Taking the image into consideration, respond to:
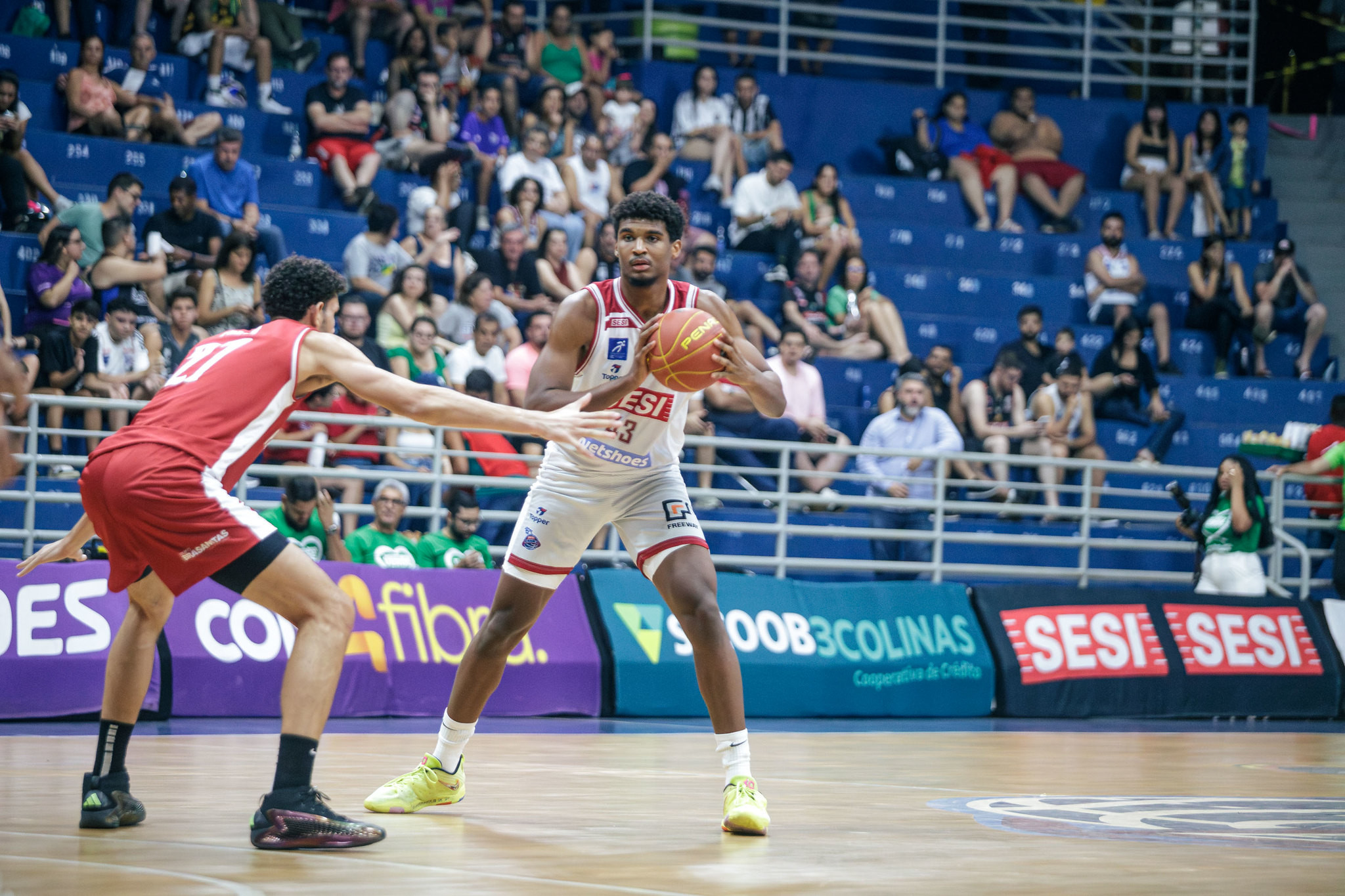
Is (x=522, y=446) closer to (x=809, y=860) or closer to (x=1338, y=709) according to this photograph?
(x=1338, y=709)

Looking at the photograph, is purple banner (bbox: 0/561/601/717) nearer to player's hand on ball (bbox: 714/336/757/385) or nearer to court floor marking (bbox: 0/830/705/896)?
court floor marking (bbox: 0/830/705/896)

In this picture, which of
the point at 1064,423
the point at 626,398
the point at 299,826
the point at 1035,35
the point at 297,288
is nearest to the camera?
the point at 299,826

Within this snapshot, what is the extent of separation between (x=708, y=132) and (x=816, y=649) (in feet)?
26.4

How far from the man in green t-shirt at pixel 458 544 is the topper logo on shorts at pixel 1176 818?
18.6 ft

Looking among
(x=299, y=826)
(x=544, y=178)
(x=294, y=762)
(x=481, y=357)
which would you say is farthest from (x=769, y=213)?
(x=299, y=826)

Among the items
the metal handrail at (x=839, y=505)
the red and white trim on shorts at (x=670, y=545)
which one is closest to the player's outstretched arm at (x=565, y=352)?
the red and white trim on shorts at (x=670, y=545)

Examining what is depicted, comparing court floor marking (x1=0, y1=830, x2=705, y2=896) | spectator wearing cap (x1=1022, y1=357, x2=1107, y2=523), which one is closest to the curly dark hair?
court floor marking (x1=0, y1=830, x2=705, y2=896)

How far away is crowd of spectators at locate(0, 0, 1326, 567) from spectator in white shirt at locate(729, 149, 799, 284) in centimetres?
3

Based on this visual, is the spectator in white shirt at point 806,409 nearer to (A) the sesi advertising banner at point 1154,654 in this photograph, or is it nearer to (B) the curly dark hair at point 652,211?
(A) the sesi advertising banner at point 1154,654

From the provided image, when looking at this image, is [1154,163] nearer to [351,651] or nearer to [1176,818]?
[351,651]

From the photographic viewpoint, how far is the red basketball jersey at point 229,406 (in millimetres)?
5184

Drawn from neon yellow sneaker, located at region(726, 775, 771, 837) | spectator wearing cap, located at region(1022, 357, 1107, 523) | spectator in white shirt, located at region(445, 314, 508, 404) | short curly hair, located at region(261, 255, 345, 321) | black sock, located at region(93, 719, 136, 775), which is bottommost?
neon yellow sneaker, located at region(726, 775, 771, 837)

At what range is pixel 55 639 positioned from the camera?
9609 mm

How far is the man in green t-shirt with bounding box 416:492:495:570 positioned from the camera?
11719mm
